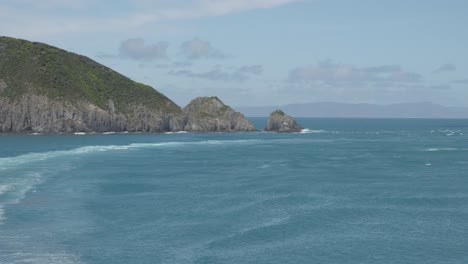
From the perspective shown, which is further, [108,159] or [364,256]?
[108,159]

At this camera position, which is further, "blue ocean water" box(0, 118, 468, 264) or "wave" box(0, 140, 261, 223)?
"wave" box(0, 140, 261, 223)

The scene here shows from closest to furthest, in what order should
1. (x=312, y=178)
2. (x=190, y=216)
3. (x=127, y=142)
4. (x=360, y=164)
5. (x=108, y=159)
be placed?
(x=190, y=216) → (x=312, y=178) → (x=360, y=164) → (x=108, y=159) → (x=127, y=142)

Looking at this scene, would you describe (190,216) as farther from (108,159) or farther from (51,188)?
(108,159)

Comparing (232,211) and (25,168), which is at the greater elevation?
(25,168)

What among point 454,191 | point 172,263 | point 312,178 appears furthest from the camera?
point 312,178

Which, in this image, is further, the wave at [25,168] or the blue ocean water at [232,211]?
the wave at [25,168]

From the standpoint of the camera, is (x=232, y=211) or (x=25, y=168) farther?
(x=25, y=168)

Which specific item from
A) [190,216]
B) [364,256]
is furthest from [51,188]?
[364,256]

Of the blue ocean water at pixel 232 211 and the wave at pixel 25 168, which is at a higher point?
the wave at pixel 25 168
